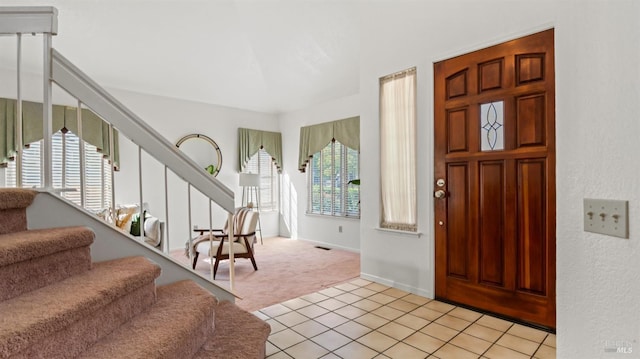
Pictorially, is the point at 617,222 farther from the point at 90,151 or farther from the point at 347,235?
the point at 90,151

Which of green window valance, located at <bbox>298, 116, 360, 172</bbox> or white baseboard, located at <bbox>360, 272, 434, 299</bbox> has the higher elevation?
green window valance, located at <bbox>298, 116, 360, 172</bbox>

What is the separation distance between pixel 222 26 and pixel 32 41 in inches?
89.5

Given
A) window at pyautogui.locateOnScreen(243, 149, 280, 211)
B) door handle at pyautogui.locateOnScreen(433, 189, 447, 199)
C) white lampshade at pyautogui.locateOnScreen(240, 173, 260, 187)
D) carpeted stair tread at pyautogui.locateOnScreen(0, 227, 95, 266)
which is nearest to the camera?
carpeted stair tread at pyautogui.locateOnScreen(0, 227, 95, 266)

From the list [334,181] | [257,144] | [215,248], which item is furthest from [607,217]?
[257,144]

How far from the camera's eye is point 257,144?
645 cm

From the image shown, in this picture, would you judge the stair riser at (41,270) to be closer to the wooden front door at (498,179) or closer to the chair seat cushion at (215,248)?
the chair seat cushion at (215,248)

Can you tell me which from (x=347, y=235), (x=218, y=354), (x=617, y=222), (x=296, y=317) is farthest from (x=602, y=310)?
(x=347, y=235)

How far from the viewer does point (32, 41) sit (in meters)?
3.83

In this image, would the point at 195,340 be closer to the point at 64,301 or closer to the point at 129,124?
the point at 64,301

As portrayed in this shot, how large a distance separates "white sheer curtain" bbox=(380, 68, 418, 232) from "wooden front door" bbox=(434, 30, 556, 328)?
0.28 metres

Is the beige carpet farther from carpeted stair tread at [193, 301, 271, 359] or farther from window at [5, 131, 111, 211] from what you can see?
window at [5, 131, 111, 211]

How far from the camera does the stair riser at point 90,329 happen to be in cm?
104

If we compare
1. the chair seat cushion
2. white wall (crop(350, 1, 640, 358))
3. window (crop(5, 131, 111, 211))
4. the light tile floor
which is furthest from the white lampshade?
white wall (crop(350, 1, 640, 358))

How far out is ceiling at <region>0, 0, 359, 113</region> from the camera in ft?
12.9
